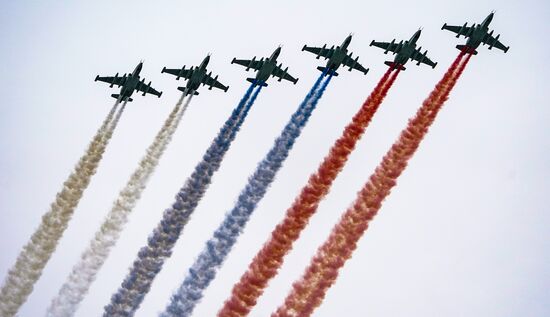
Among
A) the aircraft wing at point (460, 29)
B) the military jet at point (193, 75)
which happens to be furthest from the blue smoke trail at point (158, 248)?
the aircraft wing at point (460, 29)

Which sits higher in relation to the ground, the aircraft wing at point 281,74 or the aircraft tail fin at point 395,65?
the aircraft tail fin at point 395,65

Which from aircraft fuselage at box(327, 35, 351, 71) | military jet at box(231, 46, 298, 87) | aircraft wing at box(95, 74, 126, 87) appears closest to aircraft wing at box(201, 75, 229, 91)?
military jet at box(231, 46, 298, 87)

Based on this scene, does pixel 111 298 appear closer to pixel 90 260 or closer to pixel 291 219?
pixel 90 260

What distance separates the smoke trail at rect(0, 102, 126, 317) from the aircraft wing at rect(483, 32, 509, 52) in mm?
36596

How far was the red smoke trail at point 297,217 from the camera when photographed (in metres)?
53.2

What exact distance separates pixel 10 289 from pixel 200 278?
20322 mm

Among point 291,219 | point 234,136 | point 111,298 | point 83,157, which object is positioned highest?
point 234,136

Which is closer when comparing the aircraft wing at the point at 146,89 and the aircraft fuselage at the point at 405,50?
the aircraft fuselage at the point at 405,50

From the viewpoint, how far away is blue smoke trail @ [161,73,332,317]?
57688mm

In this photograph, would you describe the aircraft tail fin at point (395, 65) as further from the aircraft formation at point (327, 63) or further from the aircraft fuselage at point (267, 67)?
the aircraft fuselage at point (267, 67)

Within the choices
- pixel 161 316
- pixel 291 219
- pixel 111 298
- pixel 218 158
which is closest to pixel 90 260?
pixel 111 298

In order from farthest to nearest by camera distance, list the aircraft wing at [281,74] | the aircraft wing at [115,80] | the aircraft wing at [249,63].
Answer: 1. the aircraft wing at [115,80]
2. the aircraft wing at [281,74]
3. the aircraft wing at [249,63]

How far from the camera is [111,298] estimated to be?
6041 cm

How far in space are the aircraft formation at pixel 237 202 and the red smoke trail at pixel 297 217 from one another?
86 millimetres
